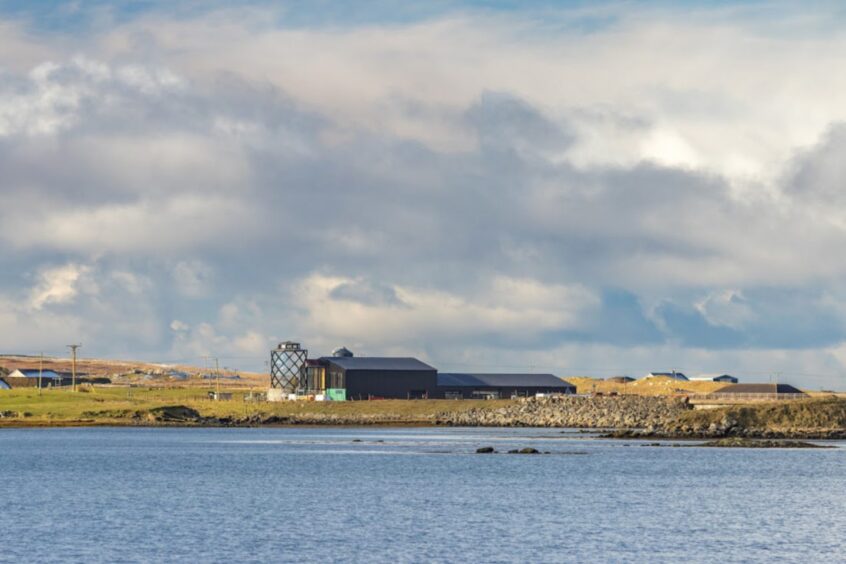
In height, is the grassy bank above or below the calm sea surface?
above

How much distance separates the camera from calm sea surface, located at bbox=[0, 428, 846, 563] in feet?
195

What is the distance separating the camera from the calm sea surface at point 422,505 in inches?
2335

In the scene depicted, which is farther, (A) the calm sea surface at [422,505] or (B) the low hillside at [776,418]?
(B) the low hillside at [776,418]

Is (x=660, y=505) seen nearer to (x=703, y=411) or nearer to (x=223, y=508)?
(x=223, y=508)

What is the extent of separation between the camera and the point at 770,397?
645ft

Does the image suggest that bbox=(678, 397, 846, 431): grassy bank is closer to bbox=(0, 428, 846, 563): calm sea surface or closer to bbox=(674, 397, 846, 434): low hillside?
bbox=(674, 397, 846, 434): low hillside

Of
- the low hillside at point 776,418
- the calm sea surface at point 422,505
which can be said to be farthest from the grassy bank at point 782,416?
the calm sea surface at point 422,505

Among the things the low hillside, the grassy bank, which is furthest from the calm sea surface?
the grassy bank

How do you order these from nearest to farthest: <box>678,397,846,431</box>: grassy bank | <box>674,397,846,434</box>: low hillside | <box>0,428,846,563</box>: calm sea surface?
<box>0,428,846,563</box>: calm sea surface, <box>674,397,846,434</box>: low hillside, <box>678,397,846,431</box>: grassy bank

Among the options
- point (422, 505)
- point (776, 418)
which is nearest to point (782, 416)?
point (776, 418)

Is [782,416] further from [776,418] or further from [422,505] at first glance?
[422,505]

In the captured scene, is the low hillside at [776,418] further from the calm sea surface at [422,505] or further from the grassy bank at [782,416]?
the calm sea surface at [422,505]

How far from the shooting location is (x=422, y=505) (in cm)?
7938

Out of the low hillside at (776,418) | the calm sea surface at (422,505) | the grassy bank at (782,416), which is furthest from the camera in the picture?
the grassy bank at (782,416)
